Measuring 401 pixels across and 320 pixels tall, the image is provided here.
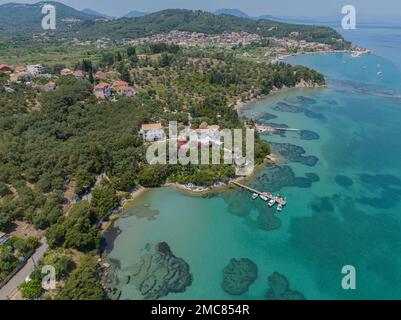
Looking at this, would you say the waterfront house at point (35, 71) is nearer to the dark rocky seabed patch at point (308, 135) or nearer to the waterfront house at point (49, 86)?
the waterfront house at point (49, 86)

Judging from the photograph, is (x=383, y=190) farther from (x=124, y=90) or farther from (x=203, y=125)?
A: (x=124, y=90)

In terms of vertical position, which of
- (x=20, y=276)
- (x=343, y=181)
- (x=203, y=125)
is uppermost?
(x=203, y=125)

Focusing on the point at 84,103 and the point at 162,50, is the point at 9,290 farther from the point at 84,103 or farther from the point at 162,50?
A: the point at 162,50

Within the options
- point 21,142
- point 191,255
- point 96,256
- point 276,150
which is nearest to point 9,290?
point 96,256

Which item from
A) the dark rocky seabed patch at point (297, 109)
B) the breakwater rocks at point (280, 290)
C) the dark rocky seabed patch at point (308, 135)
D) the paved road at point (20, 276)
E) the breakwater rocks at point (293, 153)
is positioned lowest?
the breakwater rocks at point (280, 290)

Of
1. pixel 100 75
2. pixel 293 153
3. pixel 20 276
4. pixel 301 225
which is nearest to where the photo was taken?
pixel 20 276

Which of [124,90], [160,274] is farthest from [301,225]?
[124,90]

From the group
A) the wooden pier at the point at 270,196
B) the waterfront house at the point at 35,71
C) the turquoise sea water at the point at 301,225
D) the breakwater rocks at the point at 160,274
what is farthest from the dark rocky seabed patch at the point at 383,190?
the waterfront house at the point at 35,71
